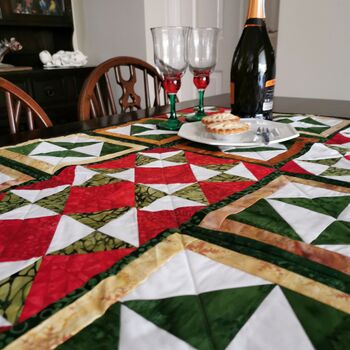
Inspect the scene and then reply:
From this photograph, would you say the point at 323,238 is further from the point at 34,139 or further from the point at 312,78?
the point at 312,78

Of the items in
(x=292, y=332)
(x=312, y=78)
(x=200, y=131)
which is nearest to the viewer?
(x=292, y=332)

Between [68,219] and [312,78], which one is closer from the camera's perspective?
[68,219]

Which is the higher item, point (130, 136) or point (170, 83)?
point (170, 83)

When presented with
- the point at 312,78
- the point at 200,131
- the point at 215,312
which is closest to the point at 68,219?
the point at 215,312

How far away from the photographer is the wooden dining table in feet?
0.75

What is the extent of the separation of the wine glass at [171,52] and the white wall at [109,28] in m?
1.44

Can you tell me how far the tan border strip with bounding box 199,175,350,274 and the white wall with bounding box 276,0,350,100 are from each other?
1.75m

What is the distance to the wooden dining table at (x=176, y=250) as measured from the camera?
0.75 feet

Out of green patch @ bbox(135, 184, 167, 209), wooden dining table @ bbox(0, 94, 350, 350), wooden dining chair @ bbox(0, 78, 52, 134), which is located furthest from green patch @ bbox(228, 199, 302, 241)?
wooden dining chair @ bbox(0, 78, 52, 134)

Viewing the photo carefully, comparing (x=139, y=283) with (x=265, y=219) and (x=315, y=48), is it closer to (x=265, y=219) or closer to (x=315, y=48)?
(x=265, y=219)

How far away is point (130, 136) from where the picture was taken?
762 millimetres

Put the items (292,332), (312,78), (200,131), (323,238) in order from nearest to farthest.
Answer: (292,332) → (323,238) → (200,131) → (312,78)

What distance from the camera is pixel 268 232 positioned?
1.13 ft

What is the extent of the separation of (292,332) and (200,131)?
522 mm
